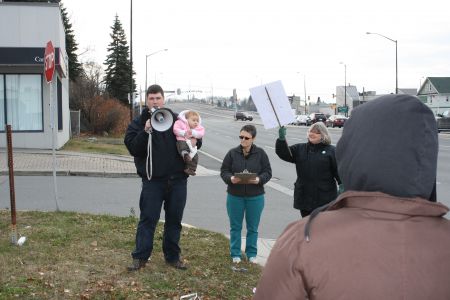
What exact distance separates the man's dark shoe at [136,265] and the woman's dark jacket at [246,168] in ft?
4.72

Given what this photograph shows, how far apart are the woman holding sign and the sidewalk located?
369 inches

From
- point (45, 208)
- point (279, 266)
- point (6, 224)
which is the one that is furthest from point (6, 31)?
point (279, 266)

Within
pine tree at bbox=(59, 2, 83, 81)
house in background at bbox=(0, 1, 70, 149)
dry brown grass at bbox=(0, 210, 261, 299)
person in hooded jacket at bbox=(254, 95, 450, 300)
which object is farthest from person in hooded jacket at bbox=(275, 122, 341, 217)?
pine tree at bbox=(59, 2, 83, 81)

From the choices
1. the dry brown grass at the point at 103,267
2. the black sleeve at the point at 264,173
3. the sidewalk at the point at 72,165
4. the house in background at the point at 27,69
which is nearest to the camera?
the dry brown grass at the point at 103,267

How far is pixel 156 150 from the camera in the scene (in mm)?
5926

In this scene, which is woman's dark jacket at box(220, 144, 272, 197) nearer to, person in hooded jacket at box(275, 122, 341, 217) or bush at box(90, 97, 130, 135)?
person in hooded jacket at box(275, 122, 341, 217)

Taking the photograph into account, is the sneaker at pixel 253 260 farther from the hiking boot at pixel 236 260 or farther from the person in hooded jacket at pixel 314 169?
the person in hooded jacket at pixel 314 169

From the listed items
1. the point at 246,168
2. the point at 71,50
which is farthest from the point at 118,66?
the point at 246,168

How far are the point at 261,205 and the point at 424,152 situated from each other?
17.2 feet

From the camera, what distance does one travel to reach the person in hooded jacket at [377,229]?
1570mm

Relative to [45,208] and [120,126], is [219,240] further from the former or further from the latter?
[120,126]

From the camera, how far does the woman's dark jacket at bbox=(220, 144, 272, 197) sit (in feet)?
22.2

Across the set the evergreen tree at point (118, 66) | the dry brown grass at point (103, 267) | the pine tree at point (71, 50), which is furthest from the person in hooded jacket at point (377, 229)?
the evergreen tree at point (118, 66)

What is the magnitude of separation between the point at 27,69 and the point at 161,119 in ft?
58.5
